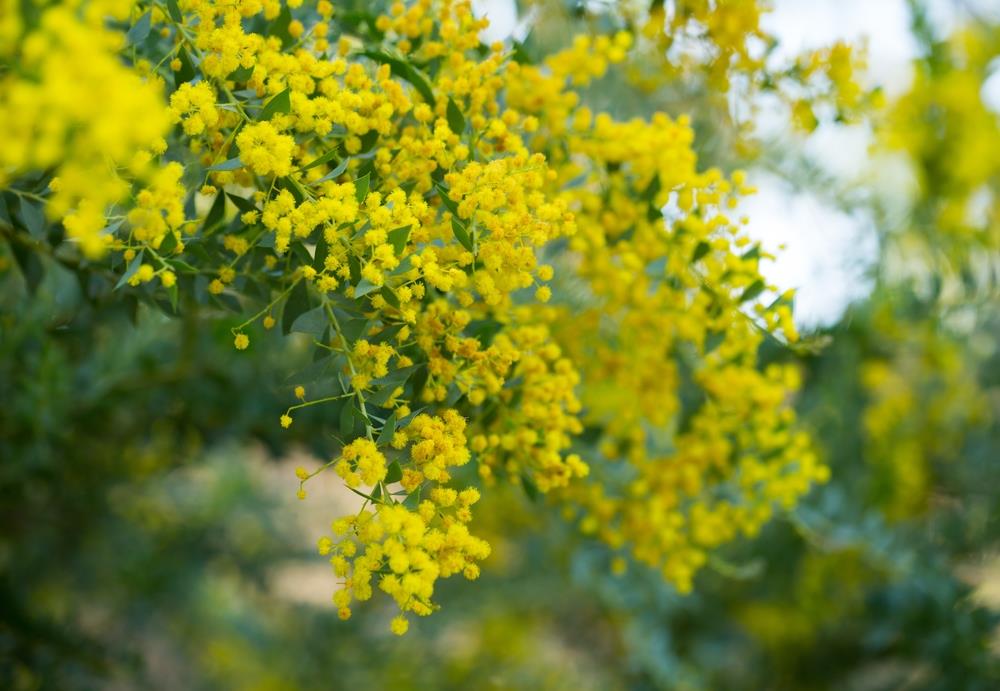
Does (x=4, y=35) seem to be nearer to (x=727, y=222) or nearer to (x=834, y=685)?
(x=727, y=222)

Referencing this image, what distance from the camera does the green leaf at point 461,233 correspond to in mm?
487

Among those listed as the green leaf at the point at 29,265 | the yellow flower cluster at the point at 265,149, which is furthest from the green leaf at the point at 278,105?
the green leaf at the point at 29,265

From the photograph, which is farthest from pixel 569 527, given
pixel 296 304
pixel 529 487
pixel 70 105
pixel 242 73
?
pixel 70 105

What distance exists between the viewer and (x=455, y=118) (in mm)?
564

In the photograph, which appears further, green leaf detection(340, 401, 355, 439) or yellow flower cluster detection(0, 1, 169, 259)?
green leaf detection(340, 401, 355, 439)

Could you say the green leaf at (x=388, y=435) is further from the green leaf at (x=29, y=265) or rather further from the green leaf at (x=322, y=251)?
the green leaf at (x=29, y=265)

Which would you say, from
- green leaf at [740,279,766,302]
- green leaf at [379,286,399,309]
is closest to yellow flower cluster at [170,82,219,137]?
green leaf at [379,286,399,309]

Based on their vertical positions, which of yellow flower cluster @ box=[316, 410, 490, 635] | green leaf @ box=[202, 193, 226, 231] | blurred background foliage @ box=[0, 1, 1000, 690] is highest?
blurred background foliage @ box=[0, 1, 1000, 690]

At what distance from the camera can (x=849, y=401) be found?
1430 millimetres

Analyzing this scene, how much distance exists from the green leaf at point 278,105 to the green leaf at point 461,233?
0.35 ft

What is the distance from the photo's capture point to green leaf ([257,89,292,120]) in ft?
1.60

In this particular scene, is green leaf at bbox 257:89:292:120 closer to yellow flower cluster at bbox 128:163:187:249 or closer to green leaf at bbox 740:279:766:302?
yellow flower cluster at bbox 128:163:187:249

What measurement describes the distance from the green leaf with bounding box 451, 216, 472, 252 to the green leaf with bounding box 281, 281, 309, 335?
0.37 feet

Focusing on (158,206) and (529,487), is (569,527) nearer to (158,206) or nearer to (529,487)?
(529,487)
